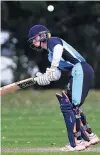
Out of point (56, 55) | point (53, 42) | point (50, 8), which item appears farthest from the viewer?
point (50, 8)

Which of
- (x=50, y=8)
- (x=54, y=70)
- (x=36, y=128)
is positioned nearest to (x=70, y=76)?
(x=54, y=70)

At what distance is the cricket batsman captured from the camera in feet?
26.6

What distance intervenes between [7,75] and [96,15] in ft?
20.4

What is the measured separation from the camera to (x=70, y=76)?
838cm

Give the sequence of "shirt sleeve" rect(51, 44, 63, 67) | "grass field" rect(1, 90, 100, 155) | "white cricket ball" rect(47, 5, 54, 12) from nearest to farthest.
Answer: "shirt sleeve" rect(51, 44, 63, 67), "grass field" rect(1, 90, 100, 155), "white cricket ball" rect(47, 5, 54, 12)

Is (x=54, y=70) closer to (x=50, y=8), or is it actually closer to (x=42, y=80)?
(x=42, y=80)

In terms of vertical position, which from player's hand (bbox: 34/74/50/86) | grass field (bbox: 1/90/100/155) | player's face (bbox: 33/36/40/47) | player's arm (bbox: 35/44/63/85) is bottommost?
grass field (bbox: 1/90/100/155)

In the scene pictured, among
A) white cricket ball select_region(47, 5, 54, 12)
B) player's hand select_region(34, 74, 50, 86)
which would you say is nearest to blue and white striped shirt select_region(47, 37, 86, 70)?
player's hand select_region(34, 74, 50, 86)

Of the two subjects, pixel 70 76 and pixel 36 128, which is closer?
pixel 70 76

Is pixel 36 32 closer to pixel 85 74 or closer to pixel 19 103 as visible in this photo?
pixel 85 74

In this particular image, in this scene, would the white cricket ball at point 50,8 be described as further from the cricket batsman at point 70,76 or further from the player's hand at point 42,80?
the player's hand at point 42,80

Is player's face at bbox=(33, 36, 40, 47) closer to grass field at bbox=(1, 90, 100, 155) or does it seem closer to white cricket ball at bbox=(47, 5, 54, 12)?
grass field at bbox=(1, 90, 100, 155)

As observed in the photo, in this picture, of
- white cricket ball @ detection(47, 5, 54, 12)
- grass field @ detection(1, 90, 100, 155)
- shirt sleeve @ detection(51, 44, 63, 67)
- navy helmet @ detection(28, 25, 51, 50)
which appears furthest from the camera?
white cricket ball @ detection(47, 5, 54, 12)

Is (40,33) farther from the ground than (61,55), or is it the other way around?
(40,33)
